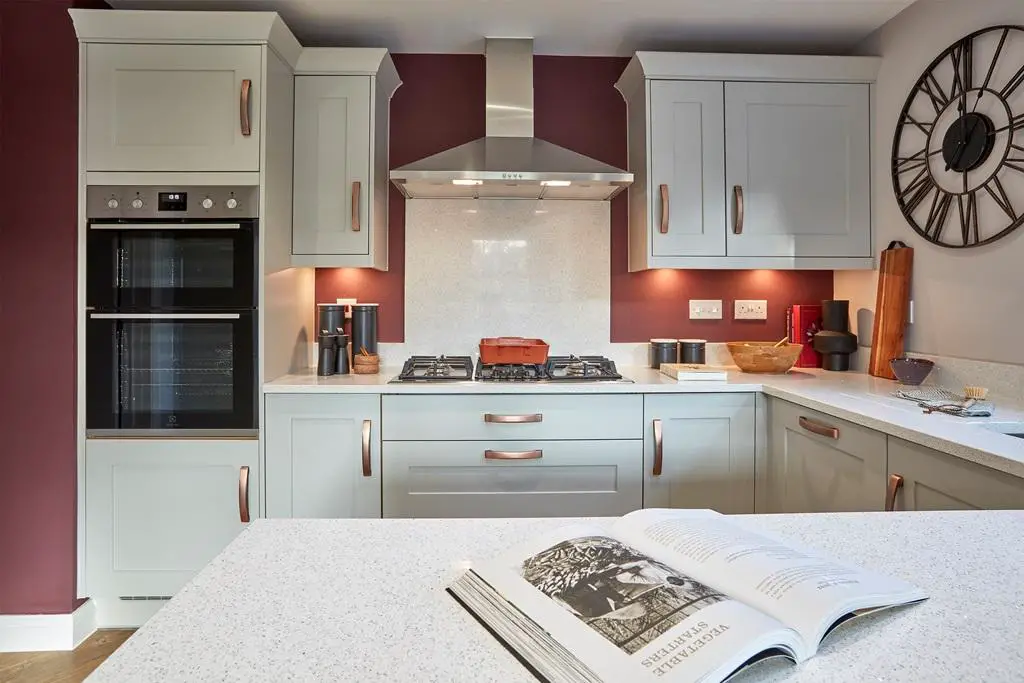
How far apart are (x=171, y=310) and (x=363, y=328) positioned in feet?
2.57

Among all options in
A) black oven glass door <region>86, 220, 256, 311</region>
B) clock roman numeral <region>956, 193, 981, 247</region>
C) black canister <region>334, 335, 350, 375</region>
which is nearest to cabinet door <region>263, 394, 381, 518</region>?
black canister <region>334, 335, 350, 375</region>

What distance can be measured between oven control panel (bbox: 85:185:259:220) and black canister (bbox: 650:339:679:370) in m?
1.86

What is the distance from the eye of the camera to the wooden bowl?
2559 millimetres

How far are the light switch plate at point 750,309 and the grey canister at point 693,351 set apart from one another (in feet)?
1.00

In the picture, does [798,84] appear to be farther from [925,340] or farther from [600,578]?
[600,578]

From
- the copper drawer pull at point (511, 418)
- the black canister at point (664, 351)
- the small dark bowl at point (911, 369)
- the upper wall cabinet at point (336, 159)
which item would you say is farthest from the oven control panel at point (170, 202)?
the small dark bowl at point (911, 369)

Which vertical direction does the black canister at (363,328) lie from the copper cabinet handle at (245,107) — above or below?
below

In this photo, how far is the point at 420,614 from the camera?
0.60 metres

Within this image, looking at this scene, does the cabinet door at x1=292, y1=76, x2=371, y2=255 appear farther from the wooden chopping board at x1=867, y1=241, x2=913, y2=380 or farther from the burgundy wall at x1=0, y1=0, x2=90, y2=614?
the wooden chopping board at x1=867, y1=241, x2=913, y2=380

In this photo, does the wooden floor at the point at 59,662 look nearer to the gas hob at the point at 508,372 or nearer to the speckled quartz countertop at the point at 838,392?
the speckled quartz countertop at the point at 838,392

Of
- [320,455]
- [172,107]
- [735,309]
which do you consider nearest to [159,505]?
[320,455]

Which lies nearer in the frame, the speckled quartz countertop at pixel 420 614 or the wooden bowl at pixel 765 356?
the speckled quartz countertop at pixel 420 614

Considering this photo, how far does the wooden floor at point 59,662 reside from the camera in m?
2.07

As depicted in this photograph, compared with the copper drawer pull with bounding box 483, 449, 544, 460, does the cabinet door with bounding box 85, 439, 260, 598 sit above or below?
below
